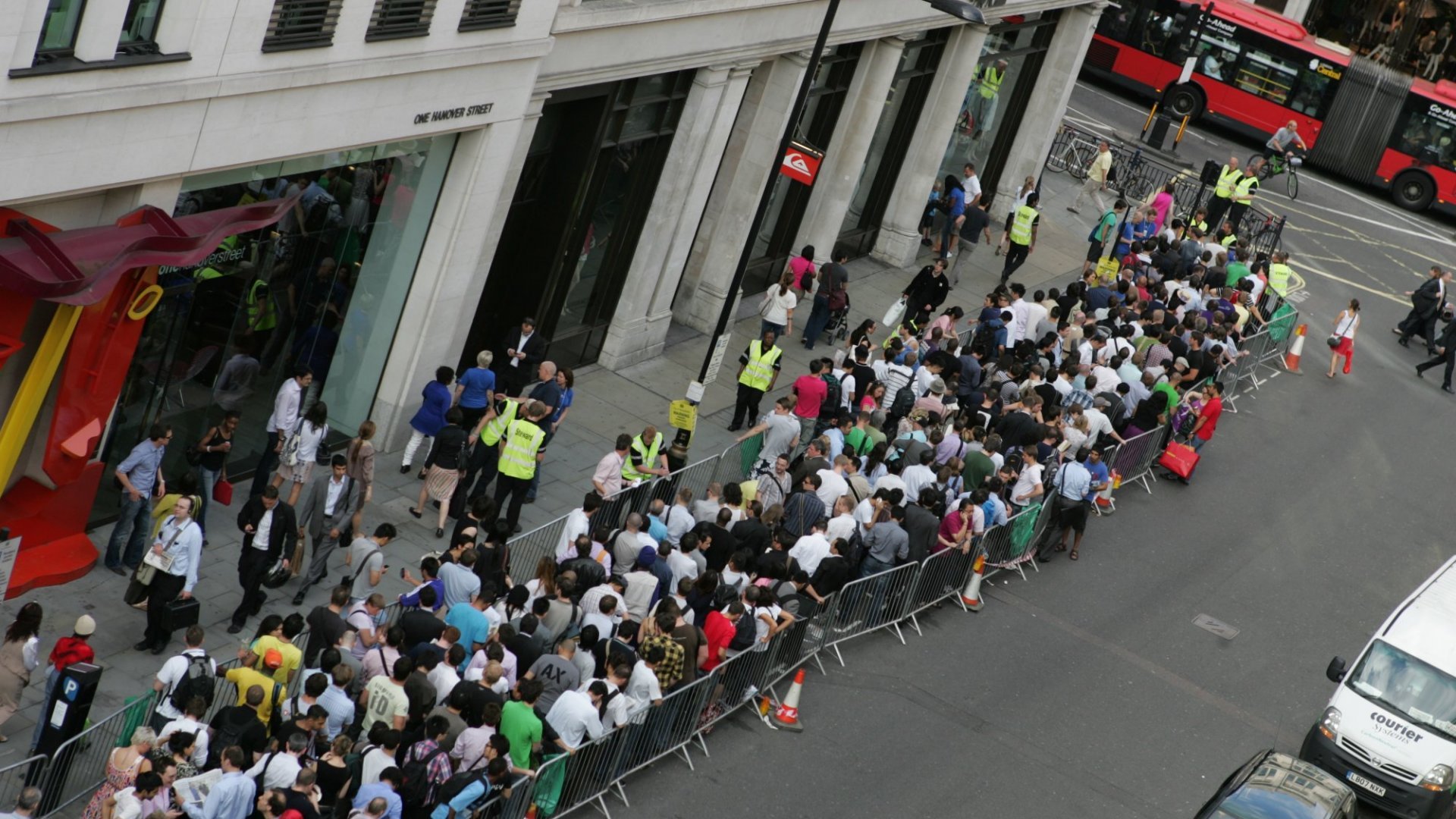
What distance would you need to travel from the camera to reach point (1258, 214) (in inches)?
1606

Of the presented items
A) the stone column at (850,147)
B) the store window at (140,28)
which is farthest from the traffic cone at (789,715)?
the stone column at (850,147)

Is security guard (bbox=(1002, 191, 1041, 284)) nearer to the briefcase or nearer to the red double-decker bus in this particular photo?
the red double-decker bus

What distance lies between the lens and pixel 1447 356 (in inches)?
1315

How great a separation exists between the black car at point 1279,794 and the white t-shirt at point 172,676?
916 cm

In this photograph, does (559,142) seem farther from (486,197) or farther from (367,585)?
(367,585)

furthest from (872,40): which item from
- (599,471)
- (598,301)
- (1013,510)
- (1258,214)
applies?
(1258,214)

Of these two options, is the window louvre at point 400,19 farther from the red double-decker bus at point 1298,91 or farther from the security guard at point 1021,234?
the red double-decker bus at point 1298,91

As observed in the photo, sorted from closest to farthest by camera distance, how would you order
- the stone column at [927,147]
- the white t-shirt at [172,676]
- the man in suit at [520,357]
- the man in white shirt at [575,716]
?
the white t-shirt at [172,676]
the man in white shirt at [575,716]
the man in suit at [520,357]
the stone column at [927,147]

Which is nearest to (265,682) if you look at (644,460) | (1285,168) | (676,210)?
(644,460)

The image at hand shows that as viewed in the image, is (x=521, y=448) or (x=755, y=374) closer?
(x=521, y=448)

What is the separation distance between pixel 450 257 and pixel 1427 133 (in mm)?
32436

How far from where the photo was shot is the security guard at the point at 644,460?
20.1 m

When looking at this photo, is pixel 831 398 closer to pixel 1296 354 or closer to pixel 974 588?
pixel 974 588

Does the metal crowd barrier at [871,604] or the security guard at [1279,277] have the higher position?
the security guard at [1279,277]
